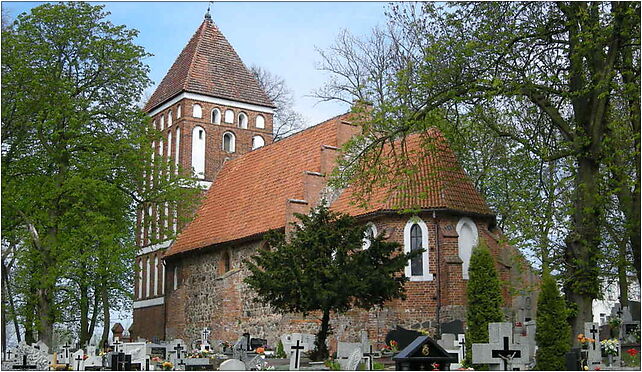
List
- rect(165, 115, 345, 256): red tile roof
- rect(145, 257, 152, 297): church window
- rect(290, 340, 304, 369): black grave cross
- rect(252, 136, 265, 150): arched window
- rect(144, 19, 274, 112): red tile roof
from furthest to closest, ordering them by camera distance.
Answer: rect(252, 136, 265, 150): arched window, rect(144, 19, 274, 112): red tile roof, rect(145, 257, 152, 297): church window, rect(165, 115, 345, 256): red tile roof, rect(290, 340, 304, 369): black grave cross

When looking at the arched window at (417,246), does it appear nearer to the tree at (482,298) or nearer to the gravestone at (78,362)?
the tree at (482,298)

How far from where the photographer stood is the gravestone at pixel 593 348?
13.3 m

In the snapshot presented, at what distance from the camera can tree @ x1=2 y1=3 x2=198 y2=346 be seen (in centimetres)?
2097

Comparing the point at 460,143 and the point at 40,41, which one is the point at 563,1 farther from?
the point at 40,41

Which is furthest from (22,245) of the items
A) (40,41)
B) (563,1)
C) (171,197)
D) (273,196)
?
(563,1)

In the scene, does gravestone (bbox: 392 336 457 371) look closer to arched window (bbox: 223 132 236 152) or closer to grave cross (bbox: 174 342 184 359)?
grave cross (bbox: 174 342 184 359)

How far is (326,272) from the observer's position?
635 inches

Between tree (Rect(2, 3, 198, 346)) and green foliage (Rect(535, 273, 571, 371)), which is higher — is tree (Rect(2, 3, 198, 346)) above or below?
above

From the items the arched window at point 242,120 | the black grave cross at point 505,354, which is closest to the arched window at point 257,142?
the arched window at point 242,120

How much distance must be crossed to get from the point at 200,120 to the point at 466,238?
48.3 feet

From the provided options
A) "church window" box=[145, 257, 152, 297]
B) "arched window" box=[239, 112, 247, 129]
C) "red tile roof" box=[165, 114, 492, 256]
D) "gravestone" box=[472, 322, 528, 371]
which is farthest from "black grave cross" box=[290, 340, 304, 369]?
"arched window" box=[239, 112, 247, 129]

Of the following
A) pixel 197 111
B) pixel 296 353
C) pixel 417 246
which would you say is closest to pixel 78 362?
pixel 296 353

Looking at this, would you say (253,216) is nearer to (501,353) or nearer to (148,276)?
(148,276)

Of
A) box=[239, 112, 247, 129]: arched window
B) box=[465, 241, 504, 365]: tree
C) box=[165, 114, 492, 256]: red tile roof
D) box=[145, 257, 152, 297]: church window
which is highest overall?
box=[239, 112, 247, 129]: arched window
